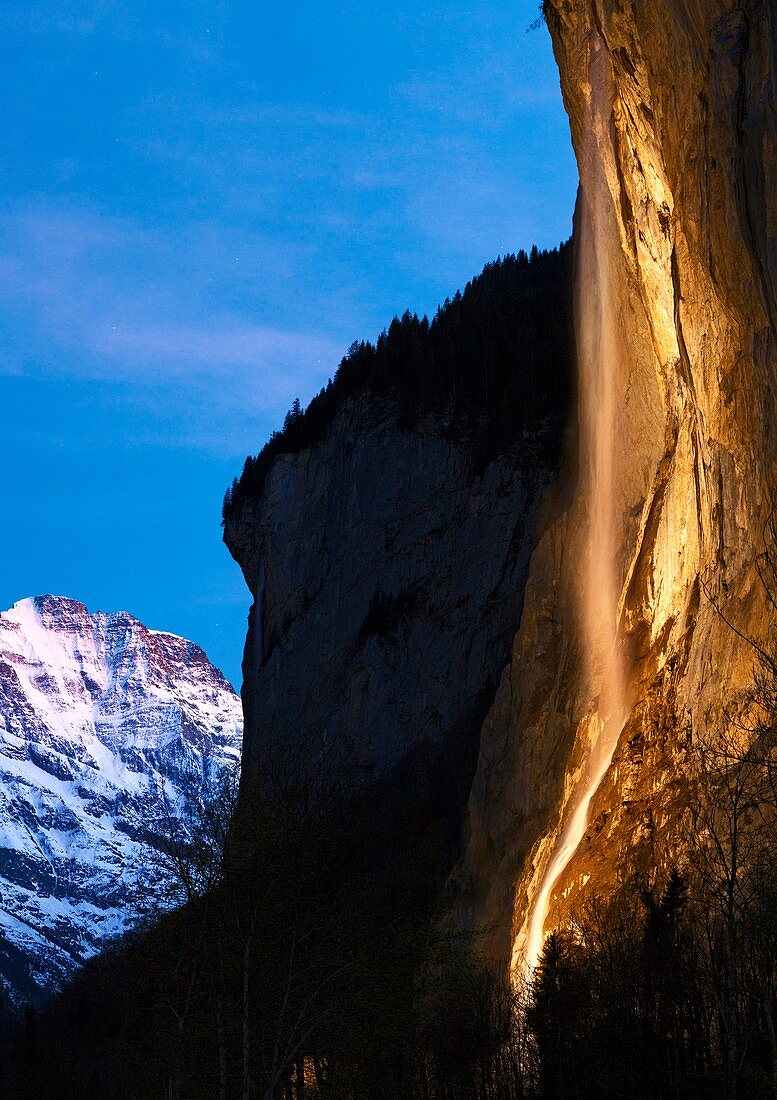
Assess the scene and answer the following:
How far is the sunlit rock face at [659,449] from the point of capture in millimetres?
26391

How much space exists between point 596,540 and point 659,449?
754 centimetres

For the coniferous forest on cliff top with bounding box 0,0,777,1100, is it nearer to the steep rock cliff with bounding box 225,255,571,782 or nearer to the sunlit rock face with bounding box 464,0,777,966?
the sunlit rock face with bounding box 464,0,777,966

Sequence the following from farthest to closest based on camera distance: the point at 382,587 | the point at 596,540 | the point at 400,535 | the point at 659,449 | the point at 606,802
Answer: the point at 400,535, the point at 382,587, the point at 596,540, the point at 606,802, the point at 659,449

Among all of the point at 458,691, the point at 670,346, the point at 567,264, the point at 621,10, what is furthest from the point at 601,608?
the point at 567,264

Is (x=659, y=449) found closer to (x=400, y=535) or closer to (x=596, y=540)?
(x=596, y=540)

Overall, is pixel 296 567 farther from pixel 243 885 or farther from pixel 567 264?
Answer: pixel 243 885

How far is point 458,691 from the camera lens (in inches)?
3130

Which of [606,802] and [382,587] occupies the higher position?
[382,587]

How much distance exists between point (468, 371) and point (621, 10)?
63.7 meters

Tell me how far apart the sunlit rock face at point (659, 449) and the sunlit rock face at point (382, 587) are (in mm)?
23081

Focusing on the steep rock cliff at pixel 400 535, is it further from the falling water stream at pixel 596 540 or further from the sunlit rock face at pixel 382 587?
the falling water stream at pixel 596 540

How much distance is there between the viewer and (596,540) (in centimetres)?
4888

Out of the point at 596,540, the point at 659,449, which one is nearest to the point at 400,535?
the point at 596,540

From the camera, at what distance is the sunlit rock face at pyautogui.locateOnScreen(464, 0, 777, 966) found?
26.4 metres
